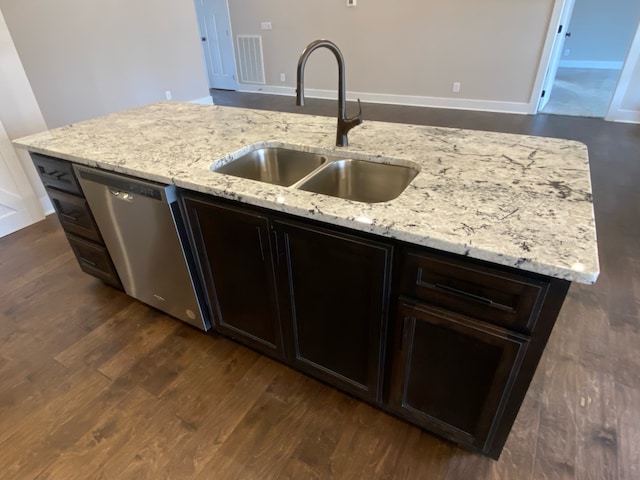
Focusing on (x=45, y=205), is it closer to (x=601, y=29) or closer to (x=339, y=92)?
(x=339, y=92)

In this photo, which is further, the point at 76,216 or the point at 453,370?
the point at 76,216

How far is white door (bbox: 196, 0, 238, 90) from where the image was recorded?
6721mm

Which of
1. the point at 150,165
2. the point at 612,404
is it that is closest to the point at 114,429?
the point at 150,165

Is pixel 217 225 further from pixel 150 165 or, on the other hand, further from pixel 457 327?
pixel 457 327

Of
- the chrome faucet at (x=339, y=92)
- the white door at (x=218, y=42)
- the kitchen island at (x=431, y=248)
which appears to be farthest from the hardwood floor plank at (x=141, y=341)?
the white door at (x=218, y=42)

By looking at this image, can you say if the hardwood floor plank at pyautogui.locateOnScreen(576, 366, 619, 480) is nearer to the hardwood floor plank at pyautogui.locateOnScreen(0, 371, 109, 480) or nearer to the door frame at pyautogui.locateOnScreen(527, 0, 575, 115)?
the hardwood floor plank at pyautogui.locateOnScreen(0, 371, 109, 480)

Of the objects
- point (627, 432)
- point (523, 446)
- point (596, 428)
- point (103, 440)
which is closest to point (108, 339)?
point (103, 440)

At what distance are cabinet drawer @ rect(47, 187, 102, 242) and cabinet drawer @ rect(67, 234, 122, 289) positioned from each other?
2.4 inches

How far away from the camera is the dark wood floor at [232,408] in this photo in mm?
1386

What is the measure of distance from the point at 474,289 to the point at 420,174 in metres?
0.49

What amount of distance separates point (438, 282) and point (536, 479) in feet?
2.91

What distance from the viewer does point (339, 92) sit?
1541 millimetres

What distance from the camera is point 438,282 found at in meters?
1.07

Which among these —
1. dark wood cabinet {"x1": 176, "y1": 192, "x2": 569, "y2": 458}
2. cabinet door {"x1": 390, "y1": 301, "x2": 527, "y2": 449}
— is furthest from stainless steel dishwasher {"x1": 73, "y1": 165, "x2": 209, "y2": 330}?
cabinet door {"x1": 390, "y1": 301, "x2": 527, "y2": 449}
